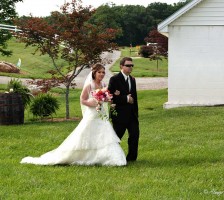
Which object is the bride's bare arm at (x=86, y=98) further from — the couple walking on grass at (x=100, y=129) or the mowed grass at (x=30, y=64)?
the mowed grass at (x=30, y=64)

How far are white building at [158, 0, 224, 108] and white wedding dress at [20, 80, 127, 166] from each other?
10317mm

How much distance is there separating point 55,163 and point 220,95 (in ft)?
37.1

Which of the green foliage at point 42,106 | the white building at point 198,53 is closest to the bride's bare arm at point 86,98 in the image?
the green foliage at point 42,106

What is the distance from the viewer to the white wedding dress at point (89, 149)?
8867 millimetres

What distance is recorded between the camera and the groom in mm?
9219

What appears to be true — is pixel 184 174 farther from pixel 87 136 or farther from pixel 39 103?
pixel 39 103

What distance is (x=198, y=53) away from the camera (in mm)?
19016

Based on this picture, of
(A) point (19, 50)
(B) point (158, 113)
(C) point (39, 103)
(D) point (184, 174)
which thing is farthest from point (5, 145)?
(A) point (19, 50)

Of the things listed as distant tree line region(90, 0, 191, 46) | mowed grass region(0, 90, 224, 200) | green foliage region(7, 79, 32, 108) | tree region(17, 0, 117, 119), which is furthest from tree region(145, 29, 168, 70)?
distant tree line region(90, 0, 191, 46)

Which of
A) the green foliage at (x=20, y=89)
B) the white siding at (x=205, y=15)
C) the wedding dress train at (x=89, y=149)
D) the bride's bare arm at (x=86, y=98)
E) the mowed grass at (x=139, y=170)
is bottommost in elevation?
the mowed grass at (x=139, y=170)

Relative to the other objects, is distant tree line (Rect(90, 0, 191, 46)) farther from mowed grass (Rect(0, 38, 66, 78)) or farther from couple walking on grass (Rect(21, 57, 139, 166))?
couple walking on grass (Rect(21, 57, 139, 166))

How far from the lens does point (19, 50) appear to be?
176ft

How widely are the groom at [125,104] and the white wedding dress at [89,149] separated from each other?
1.07 ft

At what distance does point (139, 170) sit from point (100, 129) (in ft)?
3.73
